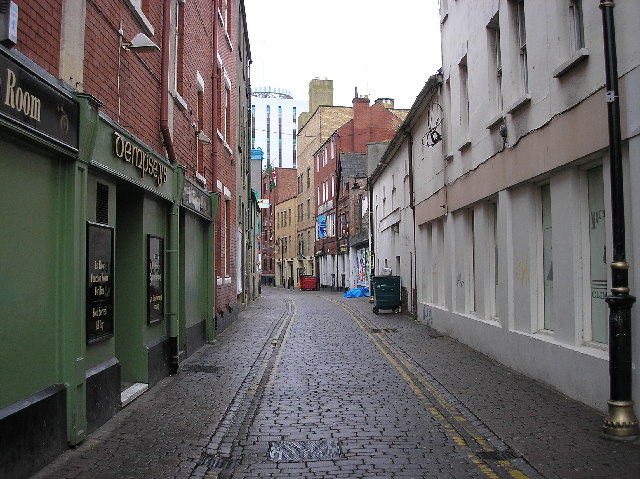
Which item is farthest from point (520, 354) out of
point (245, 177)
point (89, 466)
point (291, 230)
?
point (291, 230)

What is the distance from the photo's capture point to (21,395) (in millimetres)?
4898

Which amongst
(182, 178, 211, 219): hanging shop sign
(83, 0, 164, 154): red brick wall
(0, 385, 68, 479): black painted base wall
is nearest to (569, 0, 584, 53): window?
(83, 0, 164, 154): red brick wall

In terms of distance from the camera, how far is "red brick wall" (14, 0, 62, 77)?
16.5ft

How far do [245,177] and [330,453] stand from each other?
20.3 m

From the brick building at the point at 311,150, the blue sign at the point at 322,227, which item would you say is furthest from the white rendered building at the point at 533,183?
the brick building at the point at 311,150

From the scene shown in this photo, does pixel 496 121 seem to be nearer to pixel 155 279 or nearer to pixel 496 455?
pixel 155 279

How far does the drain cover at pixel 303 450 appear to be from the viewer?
5.55 metres

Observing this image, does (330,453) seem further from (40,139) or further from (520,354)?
(520,354)

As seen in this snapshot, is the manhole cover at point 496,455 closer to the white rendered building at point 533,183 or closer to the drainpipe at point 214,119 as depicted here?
the white rendered building at point 533,183

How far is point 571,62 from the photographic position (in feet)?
24.3

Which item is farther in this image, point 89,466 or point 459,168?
point 459,168

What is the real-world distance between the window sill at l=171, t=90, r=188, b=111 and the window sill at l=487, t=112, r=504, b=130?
538cm

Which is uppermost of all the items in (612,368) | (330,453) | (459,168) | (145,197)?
(459,168)

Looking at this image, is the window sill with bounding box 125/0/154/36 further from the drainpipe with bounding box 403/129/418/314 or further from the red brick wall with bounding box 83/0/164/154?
the drainpipe with bounding box 403/129/418/314
